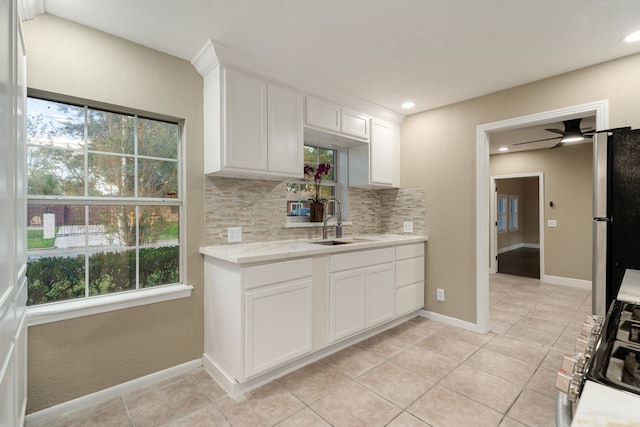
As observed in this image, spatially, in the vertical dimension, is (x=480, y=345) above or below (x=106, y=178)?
below

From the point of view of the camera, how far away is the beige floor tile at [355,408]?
1.77m

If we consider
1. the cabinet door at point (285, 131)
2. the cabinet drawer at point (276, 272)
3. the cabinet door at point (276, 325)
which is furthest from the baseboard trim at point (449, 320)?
the cabinet door at point (285, 131)

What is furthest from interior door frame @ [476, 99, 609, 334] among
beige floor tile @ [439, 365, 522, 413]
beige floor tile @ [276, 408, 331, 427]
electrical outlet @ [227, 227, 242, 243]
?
electrical outlet @ [227, 227, 242, 243]

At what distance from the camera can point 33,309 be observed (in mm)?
1773

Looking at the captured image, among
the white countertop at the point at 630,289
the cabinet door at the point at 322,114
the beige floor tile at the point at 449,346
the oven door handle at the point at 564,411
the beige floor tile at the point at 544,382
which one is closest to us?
the oven door handle at the point at 564,411

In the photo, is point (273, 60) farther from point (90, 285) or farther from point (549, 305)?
point (549, 305)

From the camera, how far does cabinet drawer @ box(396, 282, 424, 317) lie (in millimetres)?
3139

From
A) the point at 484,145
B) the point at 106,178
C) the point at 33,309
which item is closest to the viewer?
the point at 33,309

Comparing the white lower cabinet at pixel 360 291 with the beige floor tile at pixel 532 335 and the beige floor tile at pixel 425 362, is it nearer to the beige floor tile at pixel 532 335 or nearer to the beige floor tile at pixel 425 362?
the beige floor tile at pixel 425 362

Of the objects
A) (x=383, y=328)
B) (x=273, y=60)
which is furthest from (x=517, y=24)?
(x=383, y=328)

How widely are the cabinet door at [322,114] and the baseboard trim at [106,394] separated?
2.25 metres

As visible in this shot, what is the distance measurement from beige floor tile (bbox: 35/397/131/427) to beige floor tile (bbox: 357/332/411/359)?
1.82 meters

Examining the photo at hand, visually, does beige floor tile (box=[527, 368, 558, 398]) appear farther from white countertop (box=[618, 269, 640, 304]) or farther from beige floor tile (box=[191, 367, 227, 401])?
beige floor tile (box=[191, 367, 227, 401])

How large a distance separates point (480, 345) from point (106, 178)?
10.9 ft
